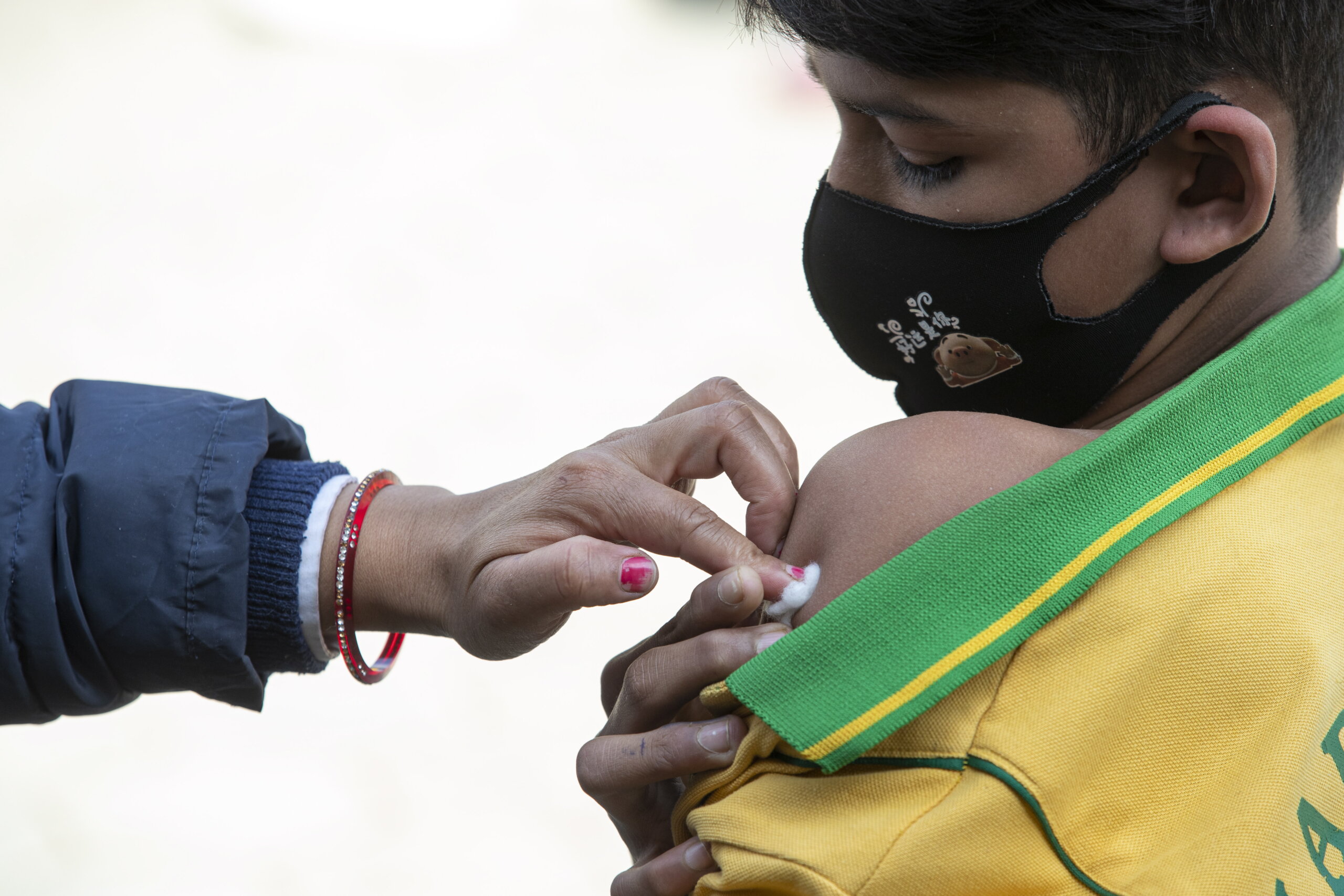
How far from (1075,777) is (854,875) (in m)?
0.20

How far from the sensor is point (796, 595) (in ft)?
3.70

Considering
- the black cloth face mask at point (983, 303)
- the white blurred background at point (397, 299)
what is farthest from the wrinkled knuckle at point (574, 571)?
the white blurred background at point (397, 299)

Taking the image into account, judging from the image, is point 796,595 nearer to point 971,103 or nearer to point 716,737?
point 716,737

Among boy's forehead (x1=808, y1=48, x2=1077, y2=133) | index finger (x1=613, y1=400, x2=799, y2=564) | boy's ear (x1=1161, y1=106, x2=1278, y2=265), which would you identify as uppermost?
boy's forehead (x1=808, y1=48, x2=1077, y2=133)

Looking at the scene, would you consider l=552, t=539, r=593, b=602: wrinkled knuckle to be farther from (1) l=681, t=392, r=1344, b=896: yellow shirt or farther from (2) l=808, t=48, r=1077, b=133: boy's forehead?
(2) l=808, t=48, r=1077, b=133: boy's forehead

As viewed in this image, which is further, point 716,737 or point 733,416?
point 733,416

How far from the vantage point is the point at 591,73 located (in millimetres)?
6648

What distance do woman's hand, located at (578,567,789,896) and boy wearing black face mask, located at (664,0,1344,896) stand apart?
0.04 metres

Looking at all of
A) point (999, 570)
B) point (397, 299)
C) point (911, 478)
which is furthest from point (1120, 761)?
point (397, 299)

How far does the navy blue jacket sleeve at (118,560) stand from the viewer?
1404 millimetres

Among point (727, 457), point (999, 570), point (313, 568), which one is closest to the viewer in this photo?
point (999, 570)

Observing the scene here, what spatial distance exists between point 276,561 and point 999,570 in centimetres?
98

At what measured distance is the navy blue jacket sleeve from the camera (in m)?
1.40

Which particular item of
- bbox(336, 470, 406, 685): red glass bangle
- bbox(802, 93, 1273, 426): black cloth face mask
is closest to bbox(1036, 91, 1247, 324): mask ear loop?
bbox(802, 93, 1273, 426): black cloth face mask
